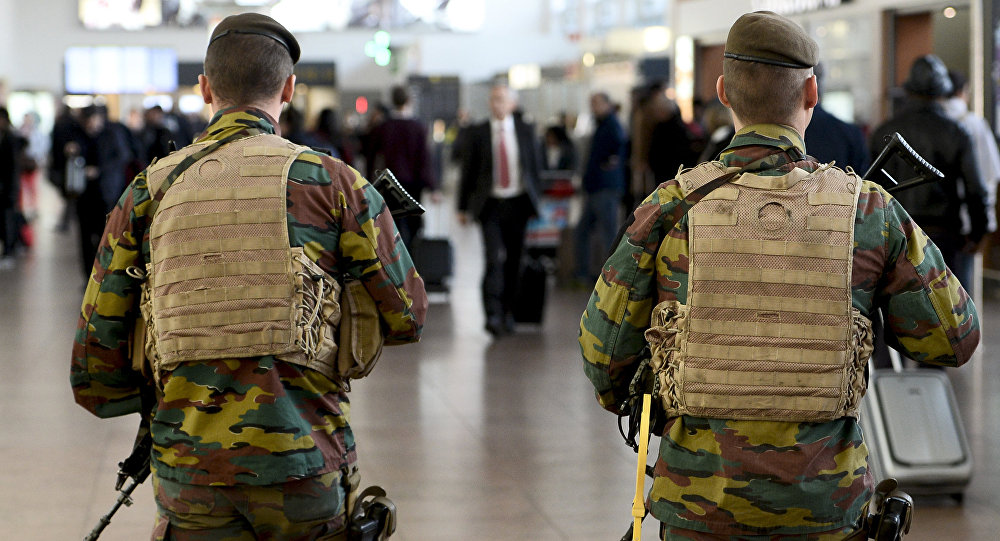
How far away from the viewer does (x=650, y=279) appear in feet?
8.03

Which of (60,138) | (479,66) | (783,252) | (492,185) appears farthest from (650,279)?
(479,66)

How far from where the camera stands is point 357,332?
2.71 metres

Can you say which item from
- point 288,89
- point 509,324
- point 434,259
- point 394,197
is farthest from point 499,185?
point 288,89

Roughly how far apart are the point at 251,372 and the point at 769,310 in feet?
3.50

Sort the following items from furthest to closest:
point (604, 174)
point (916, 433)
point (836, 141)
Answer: point (604, 174) < point (836, 141) < point (916, 433)

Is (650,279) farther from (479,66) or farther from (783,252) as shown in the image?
(479,66)

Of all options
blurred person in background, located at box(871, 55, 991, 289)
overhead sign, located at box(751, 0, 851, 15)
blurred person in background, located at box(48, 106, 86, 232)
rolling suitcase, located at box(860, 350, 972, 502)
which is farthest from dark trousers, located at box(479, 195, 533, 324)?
blurred person in background, located at box(48, 106, 86, 232)

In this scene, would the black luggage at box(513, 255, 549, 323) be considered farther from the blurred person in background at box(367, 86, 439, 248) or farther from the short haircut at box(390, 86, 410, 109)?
the short haircut at box(390, 86, 410, 109)

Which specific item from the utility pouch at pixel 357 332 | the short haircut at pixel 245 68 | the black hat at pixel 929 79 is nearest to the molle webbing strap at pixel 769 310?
the utility pouch at pixel 357 332

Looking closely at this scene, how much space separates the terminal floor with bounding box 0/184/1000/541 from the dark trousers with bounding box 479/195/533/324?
364 mm

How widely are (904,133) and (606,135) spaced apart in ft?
15.6

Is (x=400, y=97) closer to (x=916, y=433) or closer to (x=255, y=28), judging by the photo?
(x=916, y=433)

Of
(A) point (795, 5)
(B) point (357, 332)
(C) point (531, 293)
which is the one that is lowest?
(C) point (531, 293)

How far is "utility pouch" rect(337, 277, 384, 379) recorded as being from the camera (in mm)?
2678
